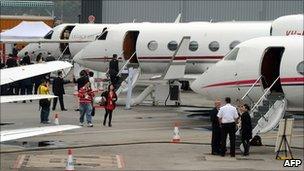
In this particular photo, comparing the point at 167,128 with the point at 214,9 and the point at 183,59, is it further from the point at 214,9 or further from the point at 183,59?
the point at 214,9

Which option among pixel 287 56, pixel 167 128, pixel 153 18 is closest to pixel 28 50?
pixel 153 18

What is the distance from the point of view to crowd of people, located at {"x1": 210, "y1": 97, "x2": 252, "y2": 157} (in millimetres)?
22953

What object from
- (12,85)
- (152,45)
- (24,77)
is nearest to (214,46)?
(152,45)

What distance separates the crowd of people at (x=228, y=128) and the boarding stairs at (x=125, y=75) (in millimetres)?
15169

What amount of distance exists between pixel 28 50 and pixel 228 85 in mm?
30690

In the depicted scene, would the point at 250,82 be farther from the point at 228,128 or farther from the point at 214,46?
the point at 214,46

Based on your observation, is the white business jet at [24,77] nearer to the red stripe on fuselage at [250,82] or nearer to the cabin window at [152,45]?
the red stripe on fuselage at [250,82]

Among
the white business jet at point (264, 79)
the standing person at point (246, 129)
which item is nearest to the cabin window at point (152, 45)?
the white business jet at point (264, 79)

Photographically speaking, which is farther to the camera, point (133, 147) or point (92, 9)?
point (92, 9)

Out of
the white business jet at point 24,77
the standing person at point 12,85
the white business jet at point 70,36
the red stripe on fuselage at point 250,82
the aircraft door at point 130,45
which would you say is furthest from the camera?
the white business jet at point 70,36

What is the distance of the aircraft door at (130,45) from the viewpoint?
4075 centimetres

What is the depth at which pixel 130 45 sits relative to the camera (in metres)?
41.3

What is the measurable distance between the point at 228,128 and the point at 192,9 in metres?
44.6

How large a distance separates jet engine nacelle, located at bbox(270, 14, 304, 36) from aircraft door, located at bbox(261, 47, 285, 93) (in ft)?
14.2
